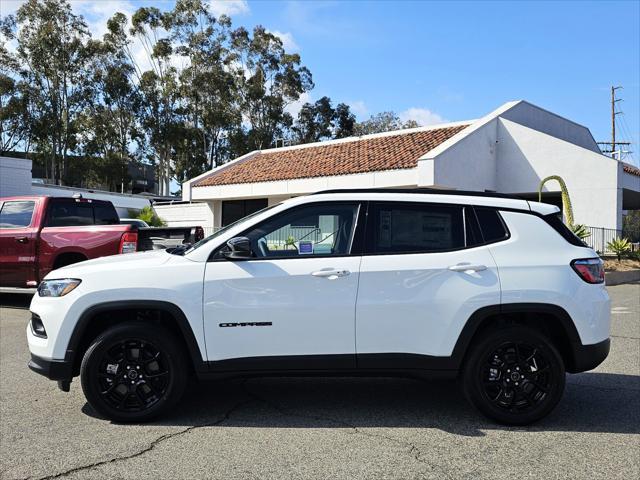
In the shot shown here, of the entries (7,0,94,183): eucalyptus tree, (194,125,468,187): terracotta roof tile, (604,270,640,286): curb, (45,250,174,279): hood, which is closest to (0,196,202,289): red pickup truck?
(45,250,174,279): hood

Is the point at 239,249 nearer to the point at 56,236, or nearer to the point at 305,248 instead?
the point at 305,248

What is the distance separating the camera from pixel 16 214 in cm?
961

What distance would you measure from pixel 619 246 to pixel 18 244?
18.8 m

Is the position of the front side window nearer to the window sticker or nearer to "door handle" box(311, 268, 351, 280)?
the window sticker

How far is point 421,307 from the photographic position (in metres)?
4.28

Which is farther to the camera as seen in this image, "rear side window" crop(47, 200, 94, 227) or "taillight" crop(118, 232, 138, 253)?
"rear side window" crop(47, 200, 94, 227)

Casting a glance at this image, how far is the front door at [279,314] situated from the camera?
4.24m

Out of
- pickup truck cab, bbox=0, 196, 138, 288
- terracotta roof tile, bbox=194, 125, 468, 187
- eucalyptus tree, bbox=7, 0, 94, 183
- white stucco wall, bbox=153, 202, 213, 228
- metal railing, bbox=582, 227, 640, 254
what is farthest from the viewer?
eucalyptus tree, bbox=7, 0, 94, 183

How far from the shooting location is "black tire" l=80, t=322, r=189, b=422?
4262mm

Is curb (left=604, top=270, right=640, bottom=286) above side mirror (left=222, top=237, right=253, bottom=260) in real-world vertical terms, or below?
below

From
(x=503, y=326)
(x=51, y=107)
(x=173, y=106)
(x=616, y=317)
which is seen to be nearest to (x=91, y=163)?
(x=51, y=107)

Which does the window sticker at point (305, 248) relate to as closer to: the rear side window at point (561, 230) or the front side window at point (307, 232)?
the front side window at point (307, 232)

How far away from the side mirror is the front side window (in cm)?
10

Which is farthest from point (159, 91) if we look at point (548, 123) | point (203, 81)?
point (548, 123)
